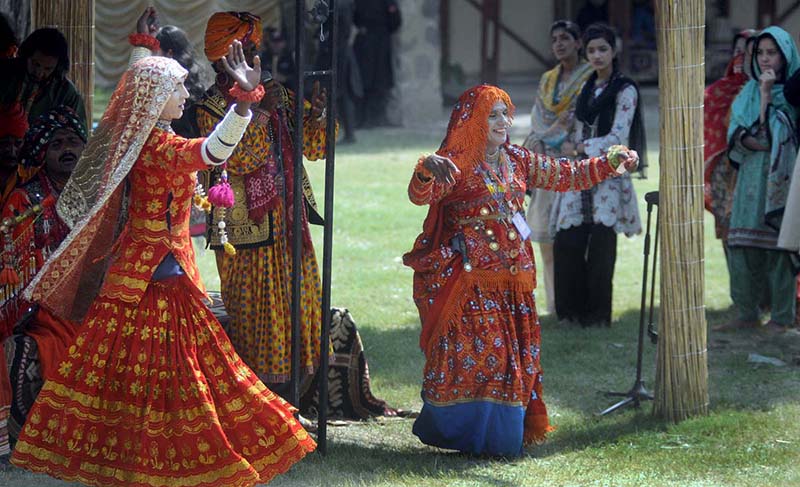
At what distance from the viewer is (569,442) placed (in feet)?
19.5

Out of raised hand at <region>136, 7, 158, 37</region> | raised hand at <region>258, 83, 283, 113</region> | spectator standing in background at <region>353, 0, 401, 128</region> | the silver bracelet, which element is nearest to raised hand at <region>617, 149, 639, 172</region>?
raised hand at <region>258, 83, 283, 113</region>

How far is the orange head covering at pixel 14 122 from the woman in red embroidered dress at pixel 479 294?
2.05 meters

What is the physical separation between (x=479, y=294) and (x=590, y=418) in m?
1.18

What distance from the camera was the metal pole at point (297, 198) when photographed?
16.7 feet

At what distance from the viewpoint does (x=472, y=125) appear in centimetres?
556

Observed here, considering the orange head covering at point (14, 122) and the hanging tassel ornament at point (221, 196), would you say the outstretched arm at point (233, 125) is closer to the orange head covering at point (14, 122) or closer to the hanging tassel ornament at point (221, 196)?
the hanging tassel ornament at point (221, 196)

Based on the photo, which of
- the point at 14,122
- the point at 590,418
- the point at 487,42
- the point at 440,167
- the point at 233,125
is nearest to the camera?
the point at 233,125

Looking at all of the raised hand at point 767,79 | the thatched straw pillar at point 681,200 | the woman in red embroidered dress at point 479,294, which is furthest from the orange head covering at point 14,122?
the raised hand at point 767,79

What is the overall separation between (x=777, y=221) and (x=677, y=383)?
2164 millimetres

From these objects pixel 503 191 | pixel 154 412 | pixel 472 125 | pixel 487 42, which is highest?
pixel 487 42

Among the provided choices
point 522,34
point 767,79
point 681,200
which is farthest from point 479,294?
point 522,34

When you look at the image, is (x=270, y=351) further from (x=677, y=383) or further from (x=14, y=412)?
(x=677, y=383)

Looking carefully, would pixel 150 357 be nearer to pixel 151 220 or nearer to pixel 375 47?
pixel 151 220

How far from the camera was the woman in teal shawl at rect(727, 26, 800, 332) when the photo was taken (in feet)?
25.1
